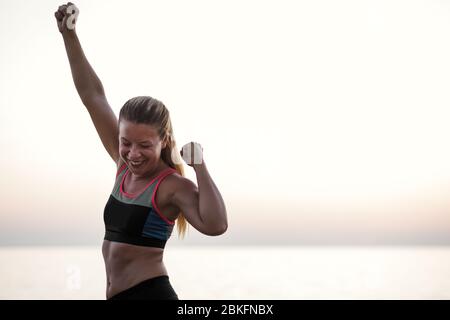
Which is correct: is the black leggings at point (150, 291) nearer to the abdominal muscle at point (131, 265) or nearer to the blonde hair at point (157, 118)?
the abdominal muscle at point (131, 265)

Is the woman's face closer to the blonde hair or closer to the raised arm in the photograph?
the blonde hair

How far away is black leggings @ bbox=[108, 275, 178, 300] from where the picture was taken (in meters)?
2.44

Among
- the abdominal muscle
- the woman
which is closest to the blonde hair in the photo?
the woman

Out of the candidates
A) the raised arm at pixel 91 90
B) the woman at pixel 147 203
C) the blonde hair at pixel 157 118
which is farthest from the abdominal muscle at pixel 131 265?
the raised arm at pixel 91 90

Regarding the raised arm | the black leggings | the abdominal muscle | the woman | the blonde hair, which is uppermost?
the raised arm

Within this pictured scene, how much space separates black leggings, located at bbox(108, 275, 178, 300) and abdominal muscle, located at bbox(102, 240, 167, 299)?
0.01 m

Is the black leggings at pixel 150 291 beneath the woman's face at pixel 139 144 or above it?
beneath

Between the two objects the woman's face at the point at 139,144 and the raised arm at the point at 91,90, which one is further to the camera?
the raised arm at the point at 91,90

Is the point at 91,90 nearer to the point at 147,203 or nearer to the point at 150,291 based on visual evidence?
the point at 147,203

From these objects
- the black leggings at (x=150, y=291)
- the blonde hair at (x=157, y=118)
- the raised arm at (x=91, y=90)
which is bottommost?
the black leggings at (x=150, y=291)

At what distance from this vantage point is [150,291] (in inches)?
96.3

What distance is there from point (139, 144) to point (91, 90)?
48 cm

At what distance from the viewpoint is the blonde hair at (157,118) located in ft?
7.92

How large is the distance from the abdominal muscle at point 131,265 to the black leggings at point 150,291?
0.01m
